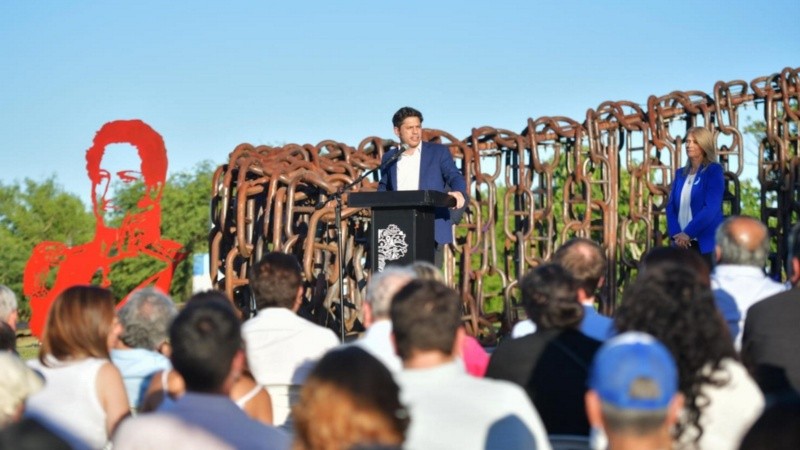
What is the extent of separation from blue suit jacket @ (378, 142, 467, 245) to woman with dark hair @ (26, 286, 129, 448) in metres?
3.61

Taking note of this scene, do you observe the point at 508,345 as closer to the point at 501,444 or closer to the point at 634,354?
the point at 501,444

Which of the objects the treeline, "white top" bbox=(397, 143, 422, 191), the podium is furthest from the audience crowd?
the treeline

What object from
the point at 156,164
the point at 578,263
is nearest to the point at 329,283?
the point at 578,263

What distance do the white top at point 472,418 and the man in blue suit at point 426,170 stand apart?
4393 mm

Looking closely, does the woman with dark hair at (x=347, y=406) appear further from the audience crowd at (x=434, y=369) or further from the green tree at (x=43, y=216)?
the green tree at (x=43, y=216)

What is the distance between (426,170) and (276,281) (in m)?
2.92

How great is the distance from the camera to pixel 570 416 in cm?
394

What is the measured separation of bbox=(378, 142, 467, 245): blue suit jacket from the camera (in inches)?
308

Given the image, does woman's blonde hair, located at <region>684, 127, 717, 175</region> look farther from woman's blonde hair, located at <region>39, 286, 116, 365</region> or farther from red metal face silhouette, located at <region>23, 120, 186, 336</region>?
red metal face silhouette, located at <region>23, 120, 186, 336</region>

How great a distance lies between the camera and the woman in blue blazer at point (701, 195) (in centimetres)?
754

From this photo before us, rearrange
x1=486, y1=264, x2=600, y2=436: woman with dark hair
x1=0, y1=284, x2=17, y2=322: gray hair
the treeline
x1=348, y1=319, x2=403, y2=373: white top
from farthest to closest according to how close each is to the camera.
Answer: the treeline, x1=0, y1=284, x2=17, y2=322: gray hair, x1=348, y1=319, x2=403, y2=373: white top, x1=486, y1=264, x2=600, y2=436: woman with dark hair

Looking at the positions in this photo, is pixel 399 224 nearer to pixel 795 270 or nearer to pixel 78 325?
pixel 795 270

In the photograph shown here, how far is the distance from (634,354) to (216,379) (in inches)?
45.7

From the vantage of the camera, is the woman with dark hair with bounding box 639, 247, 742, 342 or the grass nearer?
the woman with dark hair with bounding box 639, 247, 742, 342
